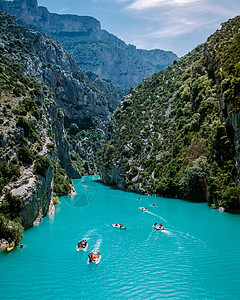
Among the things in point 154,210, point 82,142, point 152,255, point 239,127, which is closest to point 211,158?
point 239,127

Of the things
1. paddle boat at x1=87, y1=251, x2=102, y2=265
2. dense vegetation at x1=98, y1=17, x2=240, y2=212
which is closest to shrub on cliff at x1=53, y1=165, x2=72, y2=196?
dense vegetation at x1=98, y1=17, x2=240, y2=212

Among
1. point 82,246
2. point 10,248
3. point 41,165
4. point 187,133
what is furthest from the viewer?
point 187,133

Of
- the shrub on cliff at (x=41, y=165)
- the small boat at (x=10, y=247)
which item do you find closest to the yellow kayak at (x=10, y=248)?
the small boat at (x=10, y=247)

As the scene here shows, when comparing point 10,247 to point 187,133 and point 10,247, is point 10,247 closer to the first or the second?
point 10,247

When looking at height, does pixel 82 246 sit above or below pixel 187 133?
below

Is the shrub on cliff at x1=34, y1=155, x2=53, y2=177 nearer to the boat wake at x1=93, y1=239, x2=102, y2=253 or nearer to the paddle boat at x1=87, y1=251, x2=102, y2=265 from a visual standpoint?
the boat wake at x1=93, y1=239, x2=102, y2=253

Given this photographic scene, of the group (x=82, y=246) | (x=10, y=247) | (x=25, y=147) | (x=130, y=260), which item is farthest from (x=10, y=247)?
(x=25, y=147)
